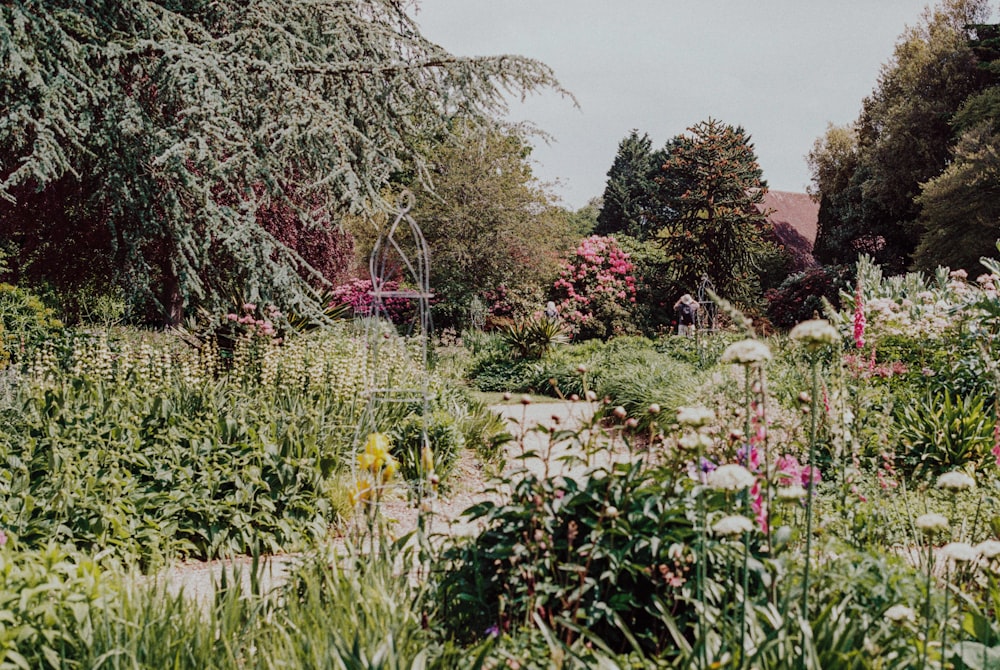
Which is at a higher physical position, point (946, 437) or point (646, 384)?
point (646, 384)

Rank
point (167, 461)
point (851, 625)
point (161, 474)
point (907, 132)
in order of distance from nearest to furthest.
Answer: point (851, 625)
point (161, 474)
point (167, 461)
point (907, 132)

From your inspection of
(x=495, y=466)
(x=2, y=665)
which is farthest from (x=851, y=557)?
(x=495, y=466)

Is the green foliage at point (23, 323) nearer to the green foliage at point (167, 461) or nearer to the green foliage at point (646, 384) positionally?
the green foliage at point (167, 461)

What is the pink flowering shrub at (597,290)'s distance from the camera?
16.2 metres

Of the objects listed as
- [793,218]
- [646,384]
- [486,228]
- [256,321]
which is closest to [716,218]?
[486,228]

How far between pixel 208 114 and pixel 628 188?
2684 centimetres

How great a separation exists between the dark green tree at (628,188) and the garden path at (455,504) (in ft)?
79.8

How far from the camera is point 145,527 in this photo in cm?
367

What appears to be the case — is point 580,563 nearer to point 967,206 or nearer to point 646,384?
point 646,384

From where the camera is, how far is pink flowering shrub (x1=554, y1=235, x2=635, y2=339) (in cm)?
1617

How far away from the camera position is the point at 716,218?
53.4ft

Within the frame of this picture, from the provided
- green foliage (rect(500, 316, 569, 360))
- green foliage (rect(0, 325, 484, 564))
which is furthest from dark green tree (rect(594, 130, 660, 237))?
green foliage (rect(0, 325, 484, 564))

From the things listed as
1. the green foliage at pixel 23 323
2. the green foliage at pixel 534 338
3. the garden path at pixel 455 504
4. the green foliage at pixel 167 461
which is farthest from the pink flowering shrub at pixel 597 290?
the green foliage at pixel 167 461

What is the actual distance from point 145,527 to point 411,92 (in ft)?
17.5
